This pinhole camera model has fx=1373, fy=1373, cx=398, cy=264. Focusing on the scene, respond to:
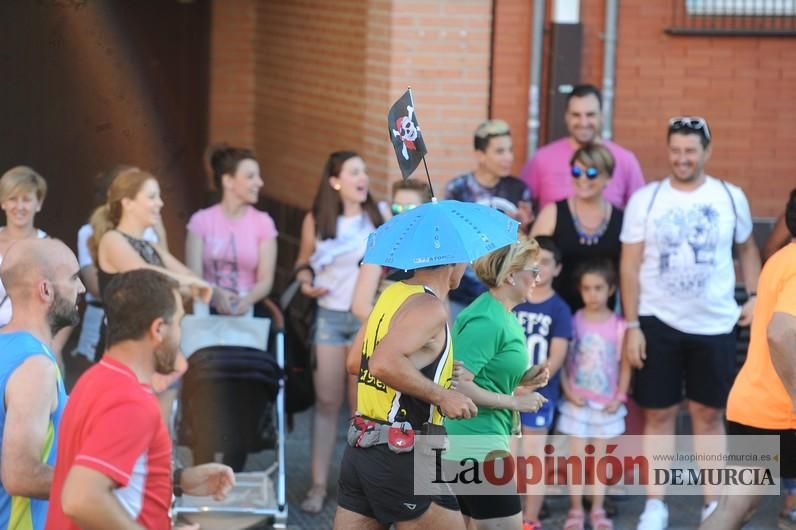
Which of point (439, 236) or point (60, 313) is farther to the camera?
point (439, 236)

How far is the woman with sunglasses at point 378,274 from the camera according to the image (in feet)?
25.1

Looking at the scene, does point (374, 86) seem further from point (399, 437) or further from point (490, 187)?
point (399, 437)

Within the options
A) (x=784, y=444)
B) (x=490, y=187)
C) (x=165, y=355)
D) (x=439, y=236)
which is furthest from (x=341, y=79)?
(x=165, y=355)

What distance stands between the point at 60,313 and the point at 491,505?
6.75 ft

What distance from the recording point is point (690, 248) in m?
7.61

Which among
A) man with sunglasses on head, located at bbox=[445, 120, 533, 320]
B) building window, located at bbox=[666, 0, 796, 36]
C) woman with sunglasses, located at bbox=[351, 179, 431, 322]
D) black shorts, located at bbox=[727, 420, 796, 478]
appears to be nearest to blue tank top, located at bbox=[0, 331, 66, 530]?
woman with sunglasses, located at bbox=[351, 179, 431, 322]

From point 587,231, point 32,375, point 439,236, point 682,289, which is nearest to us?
point 32,375

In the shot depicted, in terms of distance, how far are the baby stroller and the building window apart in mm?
3754

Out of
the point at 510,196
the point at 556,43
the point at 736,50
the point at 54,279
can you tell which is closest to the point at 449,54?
the point at 556,43

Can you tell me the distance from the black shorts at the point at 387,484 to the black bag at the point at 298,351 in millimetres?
2859

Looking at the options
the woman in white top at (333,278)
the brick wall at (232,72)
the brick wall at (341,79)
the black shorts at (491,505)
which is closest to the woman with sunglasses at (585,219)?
the woman in white top at (333,278)

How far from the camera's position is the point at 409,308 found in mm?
4973

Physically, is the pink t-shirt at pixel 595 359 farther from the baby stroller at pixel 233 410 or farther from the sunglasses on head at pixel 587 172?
the baby stroller at pixel 233 410

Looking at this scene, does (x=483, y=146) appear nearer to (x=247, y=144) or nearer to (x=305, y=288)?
(x=305, y=288)
